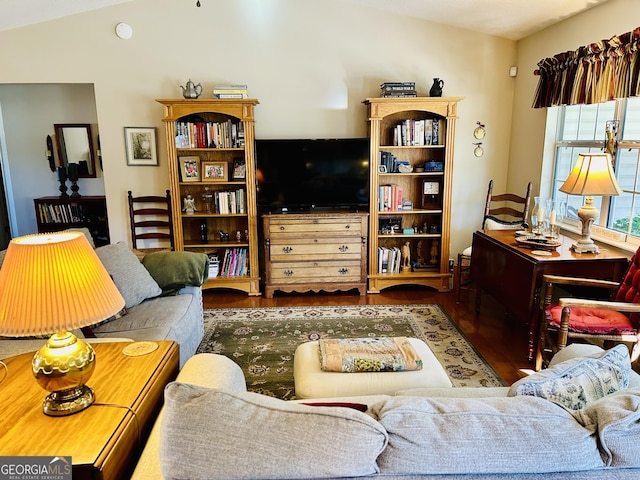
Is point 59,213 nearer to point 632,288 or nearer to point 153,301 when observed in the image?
point 153,301

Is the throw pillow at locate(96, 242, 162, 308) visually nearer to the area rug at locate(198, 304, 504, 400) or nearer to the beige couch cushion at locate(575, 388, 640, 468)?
the area rug at locate(198, 304, 504, 400)

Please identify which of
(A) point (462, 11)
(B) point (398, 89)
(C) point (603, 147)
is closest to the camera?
(C) point (603, 147)

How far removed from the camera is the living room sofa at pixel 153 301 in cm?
248

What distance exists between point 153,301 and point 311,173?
6.68 feet

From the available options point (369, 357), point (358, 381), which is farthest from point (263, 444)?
point (369, 357)

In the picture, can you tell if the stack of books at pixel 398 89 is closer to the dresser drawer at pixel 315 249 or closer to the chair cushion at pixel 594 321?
the dresser drawer at pixel 315 249

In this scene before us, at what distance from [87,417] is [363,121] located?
382 cm

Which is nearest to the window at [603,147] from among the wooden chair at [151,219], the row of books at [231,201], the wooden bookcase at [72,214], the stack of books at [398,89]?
the stack of books at [398,89]

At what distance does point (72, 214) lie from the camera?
526 centimetres

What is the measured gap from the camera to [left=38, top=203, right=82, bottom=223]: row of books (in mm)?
5191

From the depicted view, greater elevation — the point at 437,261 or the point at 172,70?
the point at 172,70

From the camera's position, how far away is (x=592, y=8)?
3.36 meters

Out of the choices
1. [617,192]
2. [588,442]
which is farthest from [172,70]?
[588,442]

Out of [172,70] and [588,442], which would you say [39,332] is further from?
[172,70]
